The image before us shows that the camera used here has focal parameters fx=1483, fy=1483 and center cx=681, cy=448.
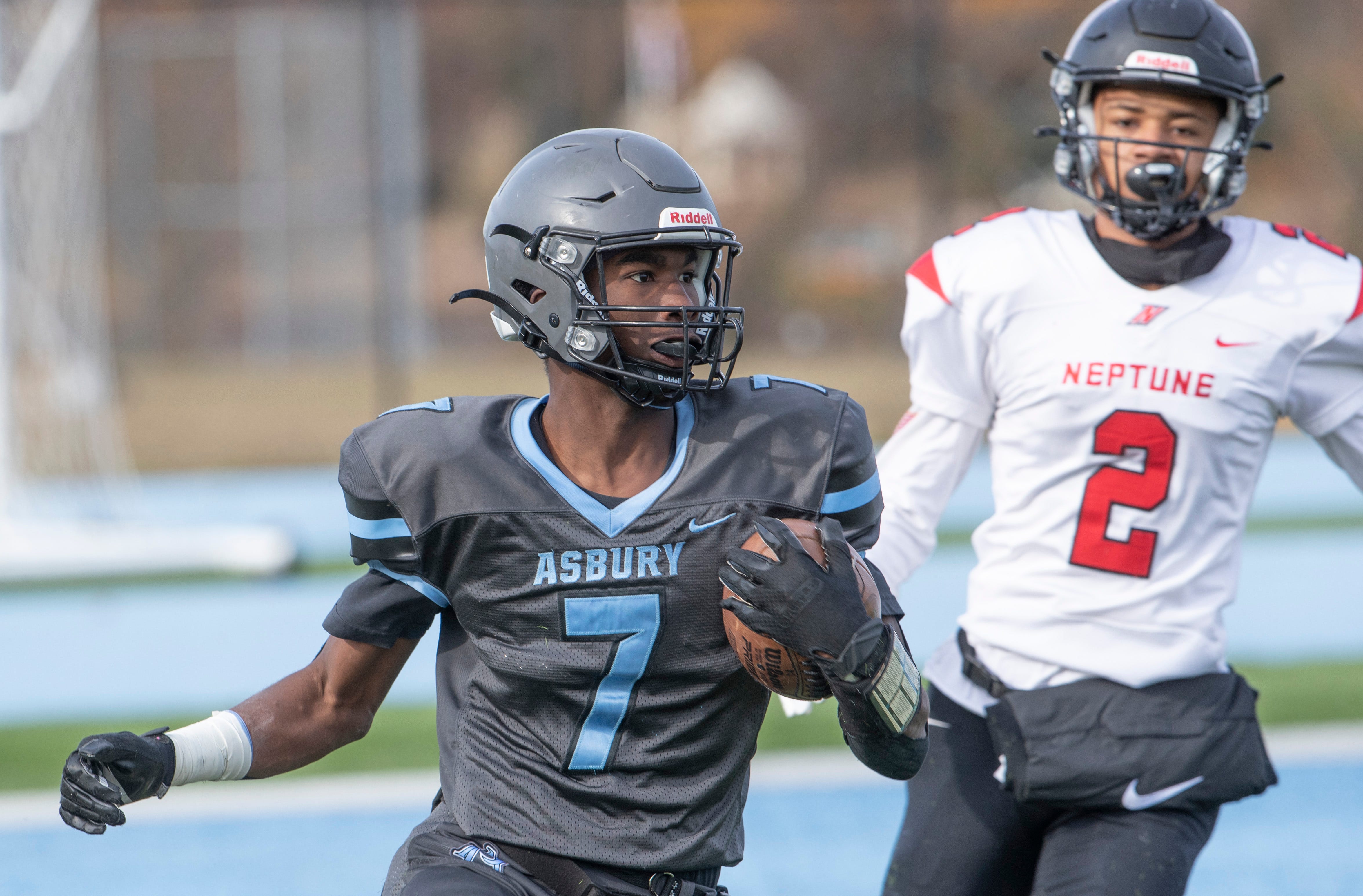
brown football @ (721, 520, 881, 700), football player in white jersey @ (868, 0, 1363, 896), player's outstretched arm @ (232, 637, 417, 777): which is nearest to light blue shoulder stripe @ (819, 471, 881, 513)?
brown football @ (721, 520, 881, 700)

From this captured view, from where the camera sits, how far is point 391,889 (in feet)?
8.01

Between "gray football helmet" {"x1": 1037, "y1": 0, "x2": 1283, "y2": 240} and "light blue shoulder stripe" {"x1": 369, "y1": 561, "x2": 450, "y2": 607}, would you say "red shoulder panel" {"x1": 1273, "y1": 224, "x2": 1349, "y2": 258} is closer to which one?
"gray football helmet" {"x1": 1037, "y1": 0, "x2": 1283, "y2": 240}

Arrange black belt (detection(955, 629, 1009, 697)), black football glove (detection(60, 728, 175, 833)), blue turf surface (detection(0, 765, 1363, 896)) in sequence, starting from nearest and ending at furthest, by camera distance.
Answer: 1. black football glove (detection(60, 728, 175, 833))
2. black belt (detection(955, 629, 1009, 697))
3. blue turf surface (detection(0, 765, 1363, 896))

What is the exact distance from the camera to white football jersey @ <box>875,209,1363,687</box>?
9.43 feet

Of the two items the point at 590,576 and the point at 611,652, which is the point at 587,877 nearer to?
the point at 611,652

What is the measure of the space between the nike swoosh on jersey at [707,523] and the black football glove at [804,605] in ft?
0.55

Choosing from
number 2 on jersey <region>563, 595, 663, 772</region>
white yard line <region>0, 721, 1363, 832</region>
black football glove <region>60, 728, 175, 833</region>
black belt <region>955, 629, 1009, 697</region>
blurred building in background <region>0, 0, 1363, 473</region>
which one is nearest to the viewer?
black football glove <region>60, 728, 175, 833</region>

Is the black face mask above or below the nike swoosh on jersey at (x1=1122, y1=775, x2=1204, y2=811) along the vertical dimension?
above

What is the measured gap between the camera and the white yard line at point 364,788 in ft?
16.8

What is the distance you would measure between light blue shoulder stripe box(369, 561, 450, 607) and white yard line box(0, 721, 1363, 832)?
2.75 metres

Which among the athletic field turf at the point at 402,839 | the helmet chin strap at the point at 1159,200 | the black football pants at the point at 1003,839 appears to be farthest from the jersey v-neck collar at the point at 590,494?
the athletic field turf at the point at 402,839

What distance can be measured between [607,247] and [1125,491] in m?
1.15

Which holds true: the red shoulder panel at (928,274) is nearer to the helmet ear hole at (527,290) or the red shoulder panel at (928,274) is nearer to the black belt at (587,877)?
the helmet ear hole at (527,290)

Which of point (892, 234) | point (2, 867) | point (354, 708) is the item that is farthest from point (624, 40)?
point (354, 708)
